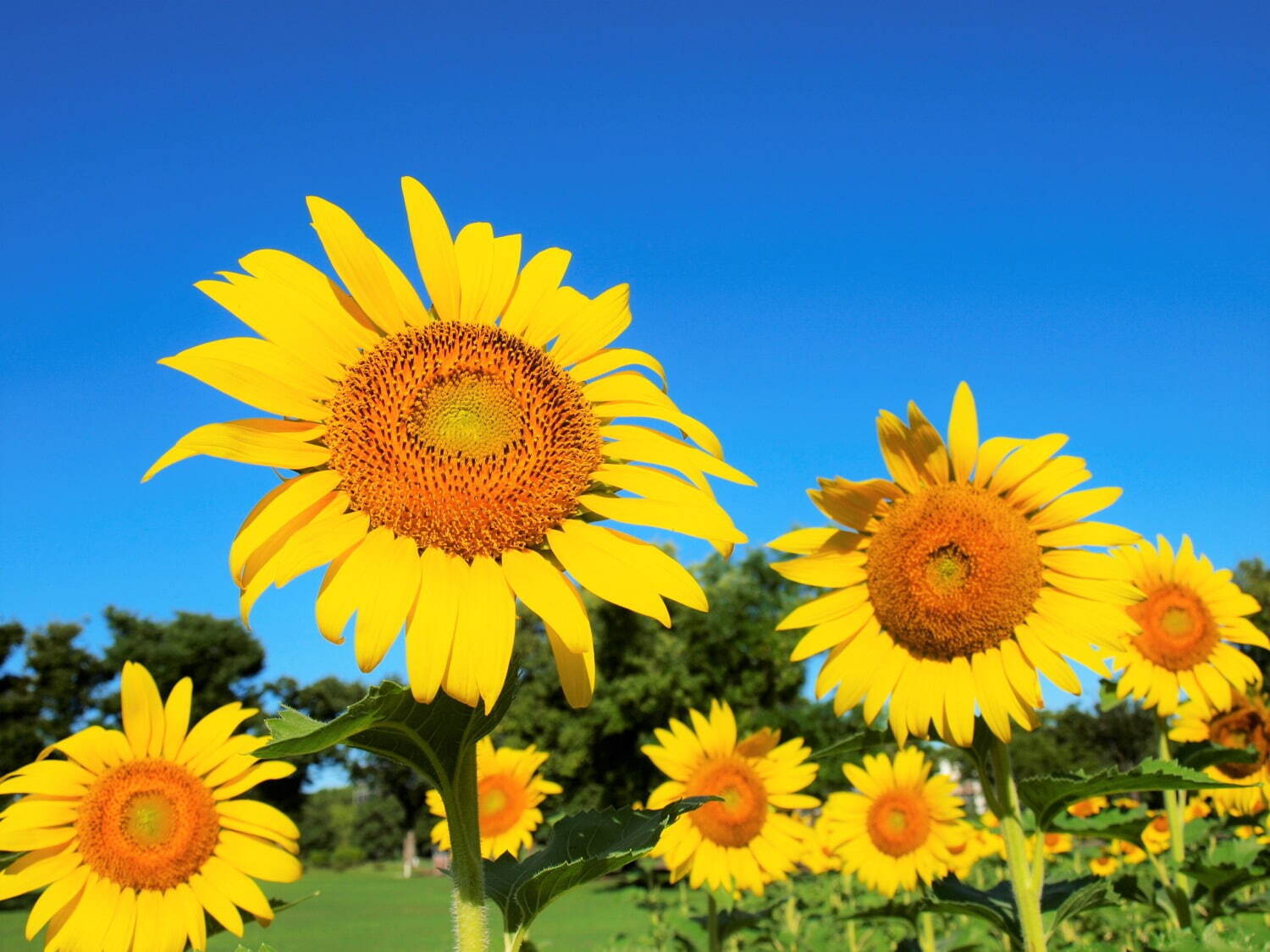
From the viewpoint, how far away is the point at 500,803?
7.30 metres

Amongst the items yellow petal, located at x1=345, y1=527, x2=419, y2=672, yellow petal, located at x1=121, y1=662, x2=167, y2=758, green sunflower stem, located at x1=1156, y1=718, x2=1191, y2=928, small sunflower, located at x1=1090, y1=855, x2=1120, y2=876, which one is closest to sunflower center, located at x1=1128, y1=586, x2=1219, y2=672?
green sunflower stem, located at x1=1156, y1=718, x2=1191, y2=928

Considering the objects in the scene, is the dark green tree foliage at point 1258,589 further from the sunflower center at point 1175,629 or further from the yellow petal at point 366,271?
the yellow petal at point 366,271

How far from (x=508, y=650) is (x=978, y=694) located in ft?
8.50

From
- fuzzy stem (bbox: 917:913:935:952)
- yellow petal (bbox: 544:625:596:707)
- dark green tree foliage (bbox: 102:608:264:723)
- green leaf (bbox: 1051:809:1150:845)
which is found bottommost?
fuzzy stem (bbox: 917:913:935:952)

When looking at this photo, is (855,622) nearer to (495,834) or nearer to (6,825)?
(6,825)

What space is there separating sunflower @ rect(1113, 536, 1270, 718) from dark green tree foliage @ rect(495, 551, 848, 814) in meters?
36.5

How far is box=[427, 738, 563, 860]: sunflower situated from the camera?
7.16 m

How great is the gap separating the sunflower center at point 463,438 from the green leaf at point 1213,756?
3.79m

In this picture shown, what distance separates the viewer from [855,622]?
14.3 ft

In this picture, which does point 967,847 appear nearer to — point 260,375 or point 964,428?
point 964,428

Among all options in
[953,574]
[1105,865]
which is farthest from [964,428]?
[1105,865]

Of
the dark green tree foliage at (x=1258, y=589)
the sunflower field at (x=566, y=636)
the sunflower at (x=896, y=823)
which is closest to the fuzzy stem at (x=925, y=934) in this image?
the sunflower field at (x=566, y=636)

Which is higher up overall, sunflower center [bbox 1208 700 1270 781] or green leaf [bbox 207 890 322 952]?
sunflower center [bbox 1208 700 1270 781]

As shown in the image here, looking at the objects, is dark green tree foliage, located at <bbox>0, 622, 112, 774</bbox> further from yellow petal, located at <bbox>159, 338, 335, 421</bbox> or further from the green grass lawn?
yellow petal, located at <bbox>159, 338, 335, 421</bbox>
